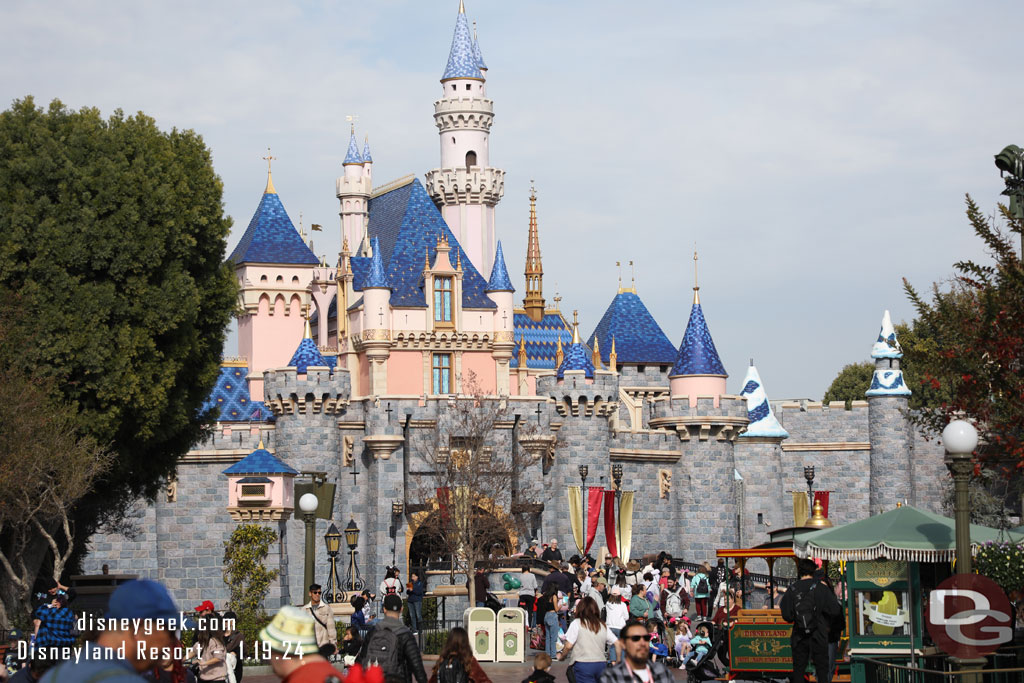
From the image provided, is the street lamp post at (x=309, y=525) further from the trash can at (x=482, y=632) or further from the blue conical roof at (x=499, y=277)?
the blue conical roof at (x=499, y=277)

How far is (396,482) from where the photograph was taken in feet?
141

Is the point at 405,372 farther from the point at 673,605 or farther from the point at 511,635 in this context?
the point at 511,635

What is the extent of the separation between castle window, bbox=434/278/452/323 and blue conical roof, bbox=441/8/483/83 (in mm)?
8963

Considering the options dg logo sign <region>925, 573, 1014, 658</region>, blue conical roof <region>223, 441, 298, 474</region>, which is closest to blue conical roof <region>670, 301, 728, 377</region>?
blue conical roof <region>223, 441, 298, 474</region>

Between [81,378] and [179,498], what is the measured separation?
13471mm

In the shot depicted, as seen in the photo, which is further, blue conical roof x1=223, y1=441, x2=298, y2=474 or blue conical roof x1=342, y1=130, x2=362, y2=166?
blue conical roof x1=342, y1=130, x2=362, y2=166

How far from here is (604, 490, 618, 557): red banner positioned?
4362cm

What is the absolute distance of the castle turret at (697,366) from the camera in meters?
48.5

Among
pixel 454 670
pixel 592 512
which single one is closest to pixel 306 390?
pixel 592 512

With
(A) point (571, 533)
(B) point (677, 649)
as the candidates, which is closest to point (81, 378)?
(B) point (677, 649)

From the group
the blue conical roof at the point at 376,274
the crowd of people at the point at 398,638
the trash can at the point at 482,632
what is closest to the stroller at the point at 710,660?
the crowd of people at the point at 398,638

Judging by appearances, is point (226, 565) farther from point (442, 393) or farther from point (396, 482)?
point (442, 393)

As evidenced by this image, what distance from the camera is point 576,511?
43750 millimetres

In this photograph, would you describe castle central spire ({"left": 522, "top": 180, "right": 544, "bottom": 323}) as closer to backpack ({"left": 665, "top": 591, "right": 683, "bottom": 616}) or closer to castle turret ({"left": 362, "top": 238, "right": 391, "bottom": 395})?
castle turret ({"left": 362, "top": 238, "right": 391, "bottom": 395})
